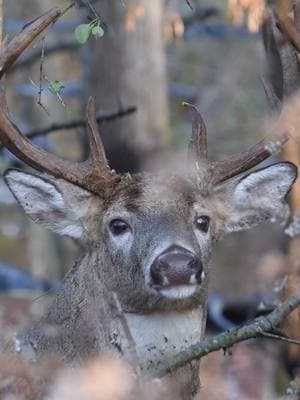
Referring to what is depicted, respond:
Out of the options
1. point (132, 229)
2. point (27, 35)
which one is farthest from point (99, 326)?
point (27, 35)

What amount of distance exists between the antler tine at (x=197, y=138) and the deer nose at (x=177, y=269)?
1128 mm

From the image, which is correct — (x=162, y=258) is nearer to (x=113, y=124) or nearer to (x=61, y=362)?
(x=61, y=362)

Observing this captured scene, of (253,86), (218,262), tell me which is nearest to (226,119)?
(253,86)

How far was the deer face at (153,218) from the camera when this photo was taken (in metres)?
7.32

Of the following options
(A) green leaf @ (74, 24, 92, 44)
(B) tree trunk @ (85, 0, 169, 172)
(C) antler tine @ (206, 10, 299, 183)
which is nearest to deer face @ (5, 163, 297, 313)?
(C) antler tine @ (206, 10, 299, 183)

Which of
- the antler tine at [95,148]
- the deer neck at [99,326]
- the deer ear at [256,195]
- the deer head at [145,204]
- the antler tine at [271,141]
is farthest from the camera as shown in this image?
the deer ear at [256,195]

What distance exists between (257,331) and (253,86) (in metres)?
19.6

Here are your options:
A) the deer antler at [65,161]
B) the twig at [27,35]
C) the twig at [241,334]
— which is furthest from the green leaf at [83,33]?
the twig at [241,334]

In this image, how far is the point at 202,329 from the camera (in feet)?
25.3

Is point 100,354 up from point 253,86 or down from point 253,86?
up

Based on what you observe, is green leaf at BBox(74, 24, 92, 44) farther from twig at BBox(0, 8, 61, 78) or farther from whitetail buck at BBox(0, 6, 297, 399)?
whitetail buck at BBox(0, 6, 297, 399)

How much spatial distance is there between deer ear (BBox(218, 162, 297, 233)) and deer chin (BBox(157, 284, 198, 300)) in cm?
120

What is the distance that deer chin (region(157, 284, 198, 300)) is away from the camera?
703 cm

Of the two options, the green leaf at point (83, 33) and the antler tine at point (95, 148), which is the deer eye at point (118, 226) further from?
the green leaf at point (83, 33)
